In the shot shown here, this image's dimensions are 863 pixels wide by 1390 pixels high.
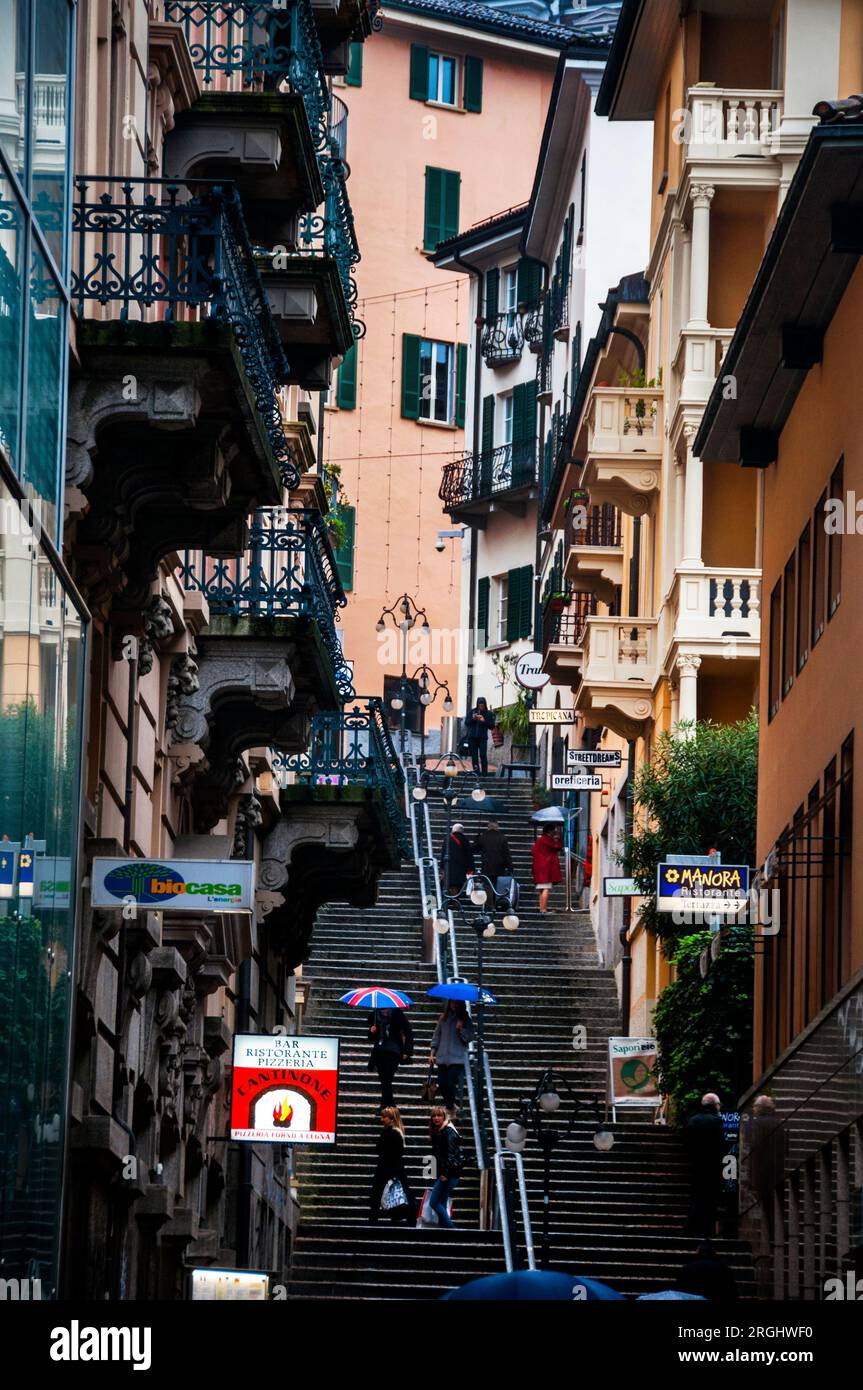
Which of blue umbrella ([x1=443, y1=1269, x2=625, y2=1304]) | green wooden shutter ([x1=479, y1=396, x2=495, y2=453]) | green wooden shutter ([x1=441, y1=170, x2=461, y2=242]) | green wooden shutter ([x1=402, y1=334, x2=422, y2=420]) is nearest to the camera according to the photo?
blue umbrella ([x1=443, y1=1269, x2=625, y2=1304])

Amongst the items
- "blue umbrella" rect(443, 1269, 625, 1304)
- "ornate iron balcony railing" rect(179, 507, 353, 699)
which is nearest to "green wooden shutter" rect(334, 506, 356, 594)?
"ornate iron balcony railing" rect(179, 507, 353, 699)

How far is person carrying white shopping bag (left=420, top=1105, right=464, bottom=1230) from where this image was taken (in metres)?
32.0

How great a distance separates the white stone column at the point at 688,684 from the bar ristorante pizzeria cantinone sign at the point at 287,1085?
437 inches

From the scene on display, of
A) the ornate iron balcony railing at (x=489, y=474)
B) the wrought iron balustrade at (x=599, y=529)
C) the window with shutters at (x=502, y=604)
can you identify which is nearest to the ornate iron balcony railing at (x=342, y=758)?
the wrought iron balustrade at (x=599, y=529)

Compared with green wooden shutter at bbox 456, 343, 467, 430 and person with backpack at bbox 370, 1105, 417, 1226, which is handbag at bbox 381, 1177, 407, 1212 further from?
green wooden shutter at bbox 456, 343, 467, 430

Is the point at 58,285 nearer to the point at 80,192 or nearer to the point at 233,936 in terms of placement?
the point at 80,192

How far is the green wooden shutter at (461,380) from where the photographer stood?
2921 inches

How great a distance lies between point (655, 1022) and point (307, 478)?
7.80 m

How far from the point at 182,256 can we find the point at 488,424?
170 feet

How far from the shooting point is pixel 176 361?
61.6 feet

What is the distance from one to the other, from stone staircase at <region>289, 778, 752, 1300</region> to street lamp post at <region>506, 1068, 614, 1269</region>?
0.65 ft

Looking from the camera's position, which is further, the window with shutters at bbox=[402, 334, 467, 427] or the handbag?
the window with shutters at bbox=[402, 334, 467, 427]

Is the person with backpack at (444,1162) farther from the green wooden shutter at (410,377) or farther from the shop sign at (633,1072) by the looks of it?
the green wooden shutter at (410,377)

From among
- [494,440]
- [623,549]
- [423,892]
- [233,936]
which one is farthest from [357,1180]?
[494,440]
